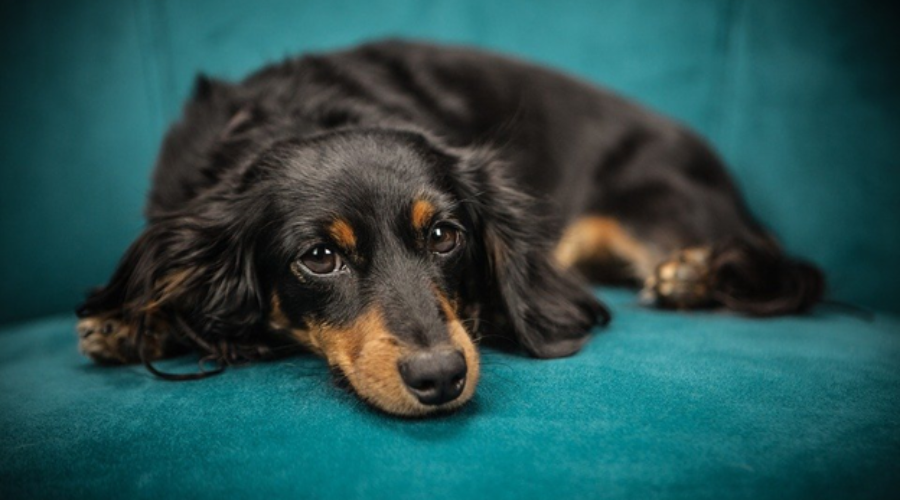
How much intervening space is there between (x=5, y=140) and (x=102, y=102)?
36 cm

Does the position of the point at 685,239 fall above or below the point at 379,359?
above

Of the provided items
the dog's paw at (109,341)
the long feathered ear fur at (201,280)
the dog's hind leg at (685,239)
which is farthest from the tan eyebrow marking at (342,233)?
the dog's hind leg at (685,239)

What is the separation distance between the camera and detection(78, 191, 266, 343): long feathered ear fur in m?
1.70

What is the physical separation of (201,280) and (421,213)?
0.66 m

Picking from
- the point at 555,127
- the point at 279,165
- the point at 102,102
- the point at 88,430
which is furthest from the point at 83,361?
the point at 555,127

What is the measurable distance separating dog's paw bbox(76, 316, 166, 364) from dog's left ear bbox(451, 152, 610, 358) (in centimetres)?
89

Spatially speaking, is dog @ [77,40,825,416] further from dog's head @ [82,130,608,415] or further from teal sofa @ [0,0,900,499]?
teal sofa @ [0,0,900,499]

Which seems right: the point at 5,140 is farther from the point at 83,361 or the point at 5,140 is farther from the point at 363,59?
the point at 363,59

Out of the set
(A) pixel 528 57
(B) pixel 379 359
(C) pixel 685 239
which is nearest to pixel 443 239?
(B) pixel 379 359

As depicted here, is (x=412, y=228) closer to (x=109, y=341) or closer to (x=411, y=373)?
(x=411, y=373)

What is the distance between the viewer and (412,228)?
155 centimetres

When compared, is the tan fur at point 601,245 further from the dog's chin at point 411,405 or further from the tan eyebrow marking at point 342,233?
the dog's chin at point 411,405

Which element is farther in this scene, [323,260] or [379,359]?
[323,260]

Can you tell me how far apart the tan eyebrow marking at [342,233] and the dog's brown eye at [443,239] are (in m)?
0.20
